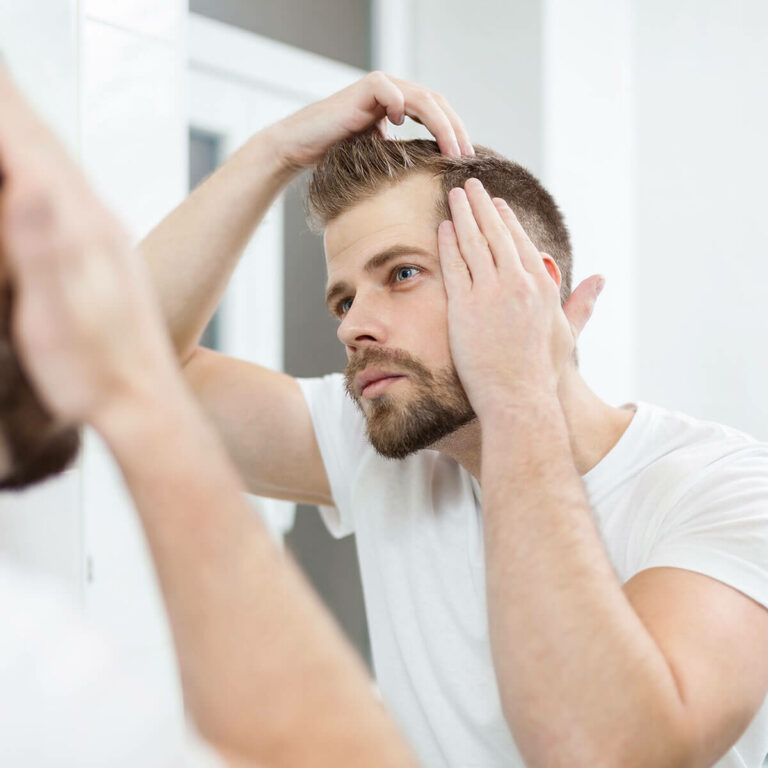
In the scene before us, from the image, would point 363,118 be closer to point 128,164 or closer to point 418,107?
point 418,107

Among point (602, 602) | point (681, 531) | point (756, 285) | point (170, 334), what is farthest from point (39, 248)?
point (756, 285)

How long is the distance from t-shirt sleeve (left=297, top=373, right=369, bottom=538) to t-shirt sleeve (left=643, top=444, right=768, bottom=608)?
49 centimetres

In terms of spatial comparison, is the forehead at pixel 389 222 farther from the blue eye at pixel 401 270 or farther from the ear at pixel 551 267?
the ear at pixel 551 267

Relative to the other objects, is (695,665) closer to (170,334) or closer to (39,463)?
(39,463)

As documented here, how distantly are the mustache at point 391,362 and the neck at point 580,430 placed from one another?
3.7 inches

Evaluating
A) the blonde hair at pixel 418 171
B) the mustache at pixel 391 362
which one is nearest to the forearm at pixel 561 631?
the mustache at pixel 391 362

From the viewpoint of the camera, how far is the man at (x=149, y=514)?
1.13 ft

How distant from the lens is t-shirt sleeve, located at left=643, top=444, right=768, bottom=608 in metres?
0.83

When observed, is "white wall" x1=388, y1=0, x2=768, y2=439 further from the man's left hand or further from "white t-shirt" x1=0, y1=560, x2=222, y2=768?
"white t-shirt" x1=0, y1=560, x2=222, y2=768

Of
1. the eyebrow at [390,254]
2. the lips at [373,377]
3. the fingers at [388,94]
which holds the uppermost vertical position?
the fingers at [388,94]

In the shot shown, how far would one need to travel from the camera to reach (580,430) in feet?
3.61

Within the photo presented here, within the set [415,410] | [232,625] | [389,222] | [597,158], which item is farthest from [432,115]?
[597,158]

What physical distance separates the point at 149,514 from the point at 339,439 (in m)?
0.92

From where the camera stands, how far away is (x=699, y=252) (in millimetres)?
2305
